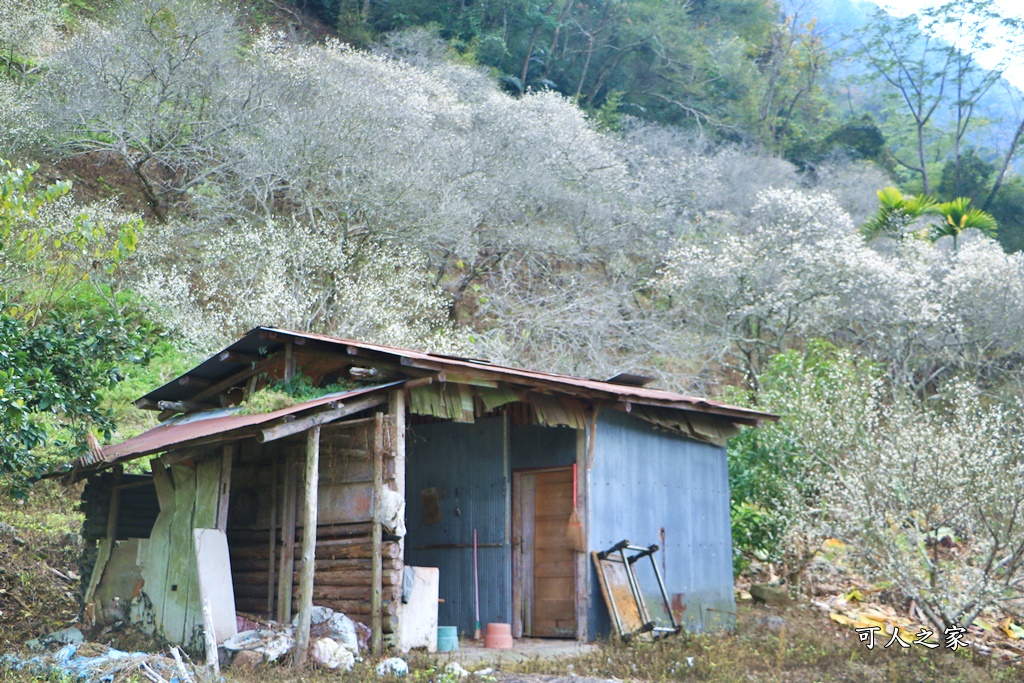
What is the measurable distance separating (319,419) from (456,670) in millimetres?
2594

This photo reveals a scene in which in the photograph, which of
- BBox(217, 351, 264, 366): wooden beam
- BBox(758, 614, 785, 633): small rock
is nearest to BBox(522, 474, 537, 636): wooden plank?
BBox(758, 614, 785, 633): small rock

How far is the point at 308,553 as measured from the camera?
855cm

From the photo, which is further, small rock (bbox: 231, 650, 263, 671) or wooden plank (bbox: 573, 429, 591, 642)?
wooden plank (bbox: 573, 429, 591, 642)

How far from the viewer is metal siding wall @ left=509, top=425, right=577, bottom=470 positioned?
11.1 m

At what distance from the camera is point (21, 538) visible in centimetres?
1307

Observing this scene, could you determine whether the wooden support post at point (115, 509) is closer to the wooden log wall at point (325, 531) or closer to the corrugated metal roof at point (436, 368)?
the corrugated metal roof at point (436, 368)

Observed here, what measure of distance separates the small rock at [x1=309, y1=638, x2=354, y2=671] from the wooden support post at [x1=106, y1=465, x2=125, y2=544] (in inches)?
159

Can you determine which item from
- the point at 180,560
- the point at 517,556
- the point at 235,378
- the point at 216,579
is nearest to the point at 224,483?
the point at 180,560

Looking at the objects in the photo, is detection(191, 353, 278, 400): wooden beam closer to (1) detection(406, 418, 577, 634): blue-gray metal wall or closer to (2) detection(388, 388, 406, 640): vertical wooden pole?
(1) detection(406, 418, 577, 634): blue-gray metal wall

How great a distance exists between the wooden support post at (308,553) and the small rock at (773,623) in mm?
6802

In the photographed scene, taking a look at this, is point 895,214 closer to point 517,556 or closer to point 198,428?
point 517,556

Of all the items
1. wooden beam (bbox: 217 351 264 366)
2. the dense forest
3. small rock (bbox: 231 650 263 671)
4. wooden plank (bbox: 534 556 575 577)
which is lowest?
small rock (bbox: 231 650 263 671)

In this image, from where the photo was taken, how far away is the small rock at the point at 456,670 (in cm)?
799

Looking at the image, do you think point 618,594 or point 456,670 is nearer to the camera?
point 456,670
